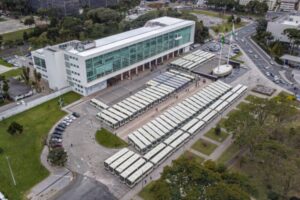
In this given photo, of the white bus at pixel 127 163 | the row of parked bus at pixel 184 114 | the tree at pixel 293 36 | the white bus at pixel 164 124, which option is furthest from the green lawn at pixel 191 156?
the tree at pixel 293 36

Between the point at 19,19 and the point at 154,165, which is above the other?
the point at 19,19

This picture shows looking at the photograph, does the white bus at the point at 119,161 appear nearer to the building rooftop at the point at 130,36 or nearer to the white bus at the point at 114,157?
the white bus at the point at 114,157

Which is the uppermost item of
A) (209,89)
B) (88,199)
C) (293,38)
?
(293,38)

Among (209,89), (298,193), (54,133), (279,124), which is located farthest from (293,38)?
(54,133)

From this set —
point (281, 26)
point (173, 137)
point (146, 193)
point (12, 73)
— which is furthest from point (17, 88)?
point (281, 26)

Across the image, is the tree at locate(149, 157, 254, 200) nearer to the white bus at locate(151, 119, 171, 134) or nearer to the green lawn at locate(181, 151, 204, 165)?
the green lawn at locate(181, 151, 204, 165)

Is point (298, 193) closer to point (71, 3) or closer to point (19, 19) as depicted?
point (71, 3)
